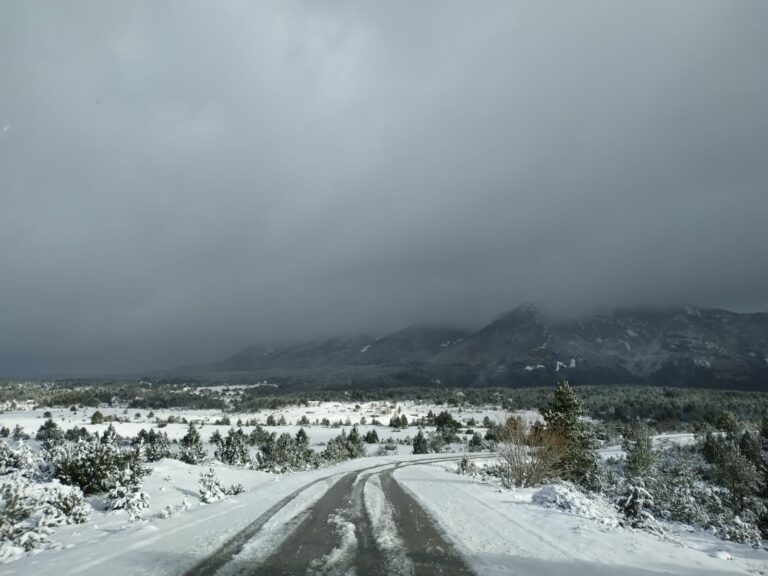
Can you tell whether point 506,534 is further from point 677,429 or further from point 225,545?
point 677,429

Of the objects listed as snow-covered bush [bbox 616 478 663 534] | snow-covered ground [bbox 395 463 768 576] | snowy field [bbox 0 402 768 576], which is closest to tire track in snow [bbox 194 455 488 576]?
snowy field [bbox 0 402 768 576]

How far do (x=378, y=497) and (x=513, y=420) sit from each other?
1135cm

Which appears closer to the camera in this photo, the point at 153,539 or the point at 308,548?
the point at 308,548

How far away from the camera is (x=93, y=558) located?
27.6ft

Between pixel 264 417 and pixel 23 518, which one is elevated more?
pixel 23 518

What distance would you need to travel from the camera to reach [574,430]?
40.9 meters

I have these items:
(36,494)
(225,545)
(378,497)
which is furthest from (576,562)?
(36,494)

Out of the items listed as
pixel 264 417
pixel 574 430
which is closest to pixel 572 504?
pixel 574 430

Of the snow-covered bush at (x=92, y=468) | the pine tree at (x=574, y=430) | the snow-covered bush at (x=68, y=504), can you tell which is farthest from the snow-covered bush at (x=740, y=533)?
the snow-covered bush at (x=68, y=504)

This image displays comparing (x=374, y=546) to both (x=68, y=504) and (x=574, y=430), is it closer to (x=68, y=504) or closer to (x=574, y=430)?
(x=68, y=504)

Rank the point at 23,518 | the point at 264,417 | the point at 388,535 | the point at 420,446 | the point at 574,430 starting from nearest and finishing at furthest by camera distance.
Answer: the point at 388,535 < the point at 23,518 < the point at 574,430 < the point at 420,446 < the point at 264,417

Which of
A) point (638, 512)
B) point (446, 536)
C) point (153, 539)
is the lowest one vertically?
point (638, 512)

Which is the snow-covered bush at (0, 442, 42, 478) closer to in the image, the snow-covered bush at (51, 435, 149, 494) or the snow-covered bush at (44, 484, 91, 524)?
the snow-covered bush at (51, 435, 149, 494)

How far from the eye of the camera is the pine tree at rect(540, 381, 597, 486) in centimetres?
3947
